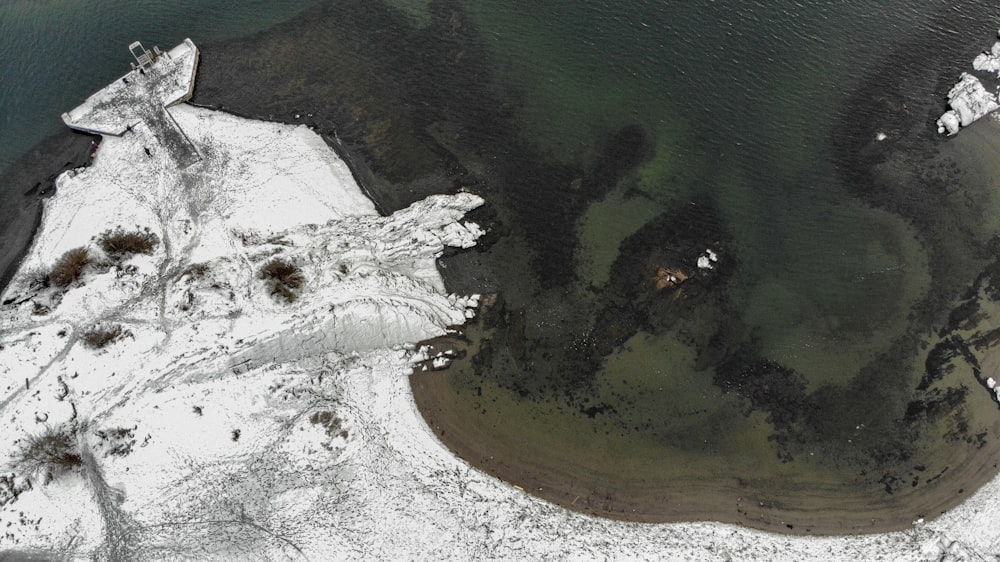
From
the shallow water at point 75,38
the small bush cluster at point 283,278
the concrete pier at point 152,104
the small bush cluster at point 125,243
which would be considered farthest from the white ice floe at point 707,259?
the shallow water at point 75,38

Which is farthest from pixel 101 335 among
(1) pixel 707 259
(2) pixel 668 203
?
(1) pixel 707 259

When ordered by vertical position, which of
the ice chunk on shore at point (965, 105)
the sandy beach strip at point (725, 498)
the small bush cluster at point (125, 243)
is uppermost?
the ice chunk on shore at point (965, 105)

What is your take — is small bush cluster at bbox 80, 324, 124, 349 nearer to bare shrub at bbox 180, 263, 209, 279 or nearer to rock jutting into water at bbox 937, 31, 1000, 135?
bare shrub at bbox 180, 263, 209, 279

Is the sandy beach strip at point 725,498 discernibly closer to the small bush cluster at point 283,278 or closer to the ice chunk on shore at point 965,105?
the small bush cluster at point 283,278

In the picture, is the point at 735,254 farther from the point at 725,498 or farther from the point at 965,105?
the point at 965,105

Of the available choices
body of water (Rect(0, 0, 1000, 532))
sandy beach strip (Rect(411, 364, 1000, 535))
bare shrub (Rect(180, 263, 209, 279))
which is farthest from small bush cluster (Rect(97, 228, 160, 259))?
sandy beach strip (Rect(411, 364, 1000, 535))

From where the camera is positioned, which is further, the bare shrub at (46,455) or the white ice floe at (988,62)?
the white ice floe at (988,62)
